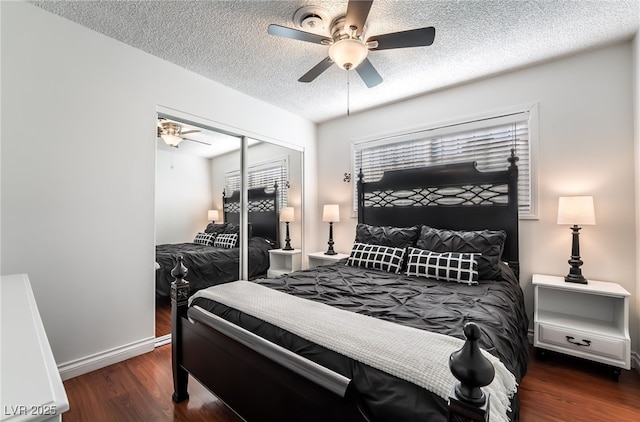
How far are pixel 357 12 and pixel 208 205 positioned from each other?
2438mm

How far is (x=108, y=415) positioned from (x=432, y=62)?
3.64m

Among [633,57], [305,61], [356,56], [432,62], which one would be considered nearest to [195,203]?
[305,61]

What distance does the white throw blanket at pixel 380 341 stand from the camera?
96cm

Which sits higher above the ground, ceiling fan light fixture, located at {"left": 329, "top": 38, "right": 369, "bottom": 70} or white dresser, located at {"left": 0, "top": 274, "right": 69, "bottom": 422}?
ceiling fan light fixture, located at {"left": 329, "top": 38, "right": 369, "bottom": 70}

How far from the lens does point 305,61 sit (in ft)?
8.79

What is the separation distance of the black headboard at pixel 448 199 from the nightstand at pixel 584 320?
0.41 metres

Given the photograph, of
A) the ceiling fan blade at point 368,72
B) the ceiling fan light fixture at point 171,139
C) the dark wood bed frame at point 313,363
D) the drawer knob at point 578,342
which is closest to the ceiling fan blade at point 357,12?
the ceiling fan blade at point 368,72

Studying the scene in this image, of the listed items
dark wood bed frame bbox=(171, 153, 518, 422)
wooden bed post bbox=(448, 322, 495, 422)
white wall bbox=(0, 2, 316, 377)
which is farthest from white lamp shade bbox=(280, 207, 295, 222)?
wooden bed post bbox=(448, 322, 495, 422)

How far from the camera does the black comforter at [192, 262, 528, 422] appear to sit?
3.18ft

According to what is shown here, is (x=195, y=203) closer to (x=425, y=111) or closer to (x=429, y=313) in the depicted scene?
(x=429, y=313)

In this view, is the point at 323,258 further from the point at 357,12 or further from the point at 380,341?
the point at 357,12

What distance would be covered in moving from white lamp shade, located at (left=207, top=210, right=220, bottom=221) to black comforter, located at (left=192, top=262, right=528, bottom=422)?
1380 mm

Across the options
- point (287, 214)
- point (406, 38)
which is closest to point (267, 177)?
point (287, 214)

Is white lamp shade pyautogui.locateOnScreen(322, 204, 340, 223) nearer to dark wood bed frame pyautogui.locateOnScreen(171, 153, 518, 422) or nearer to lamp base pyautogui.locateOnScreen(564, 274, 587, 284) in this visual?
Answer: dark wood bed frame pyautogui.locateOnScreen(171, 153, 518, 422)
